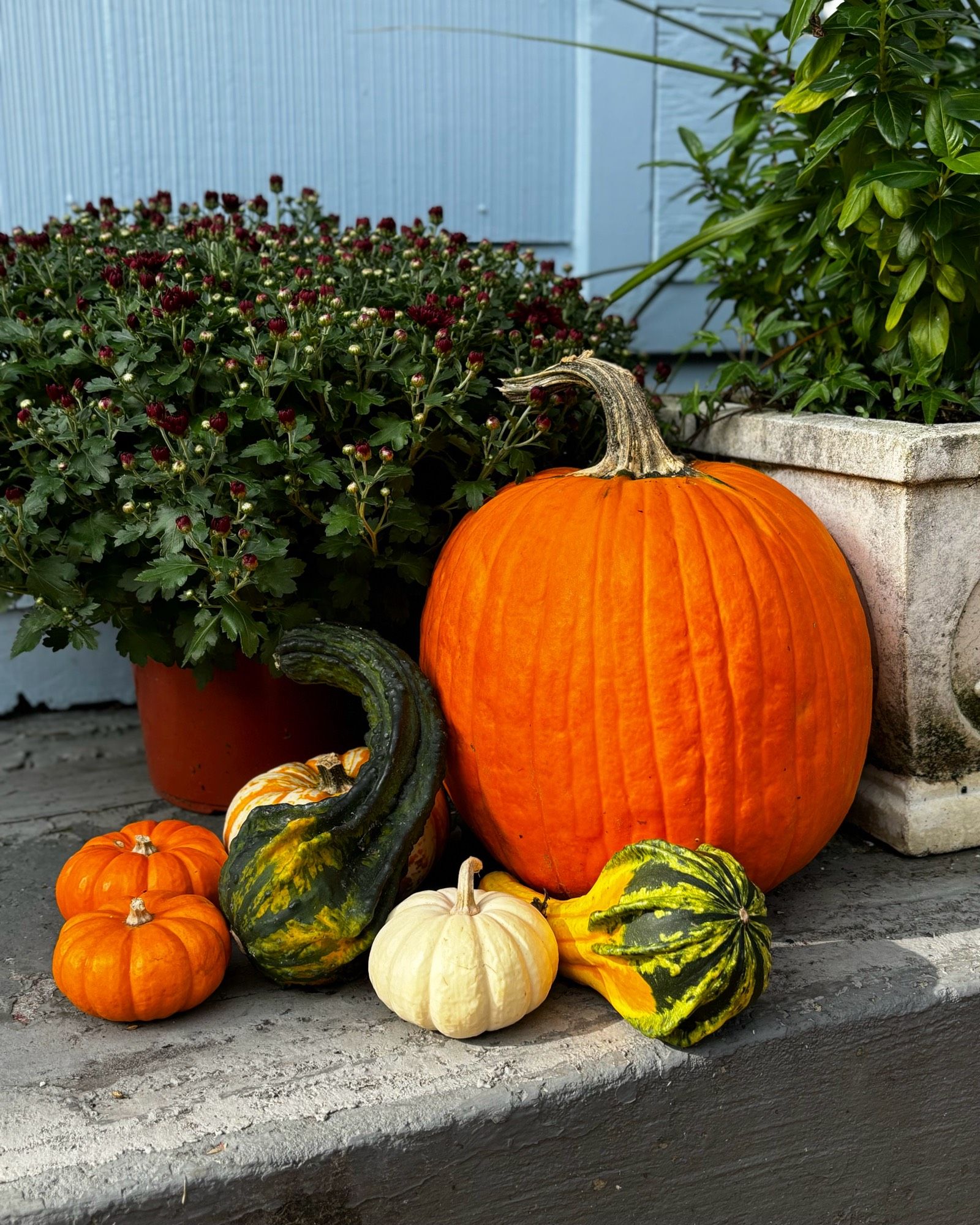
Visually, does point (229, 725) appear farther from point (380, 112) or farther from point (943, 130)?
point (380, 112)

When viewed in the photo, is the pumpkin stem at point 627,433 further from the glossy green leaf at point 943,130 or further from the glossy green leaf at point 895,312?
the glossy green leaf at point 943,130

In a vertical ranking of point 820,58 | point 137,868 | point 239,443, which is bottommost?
point 137,868

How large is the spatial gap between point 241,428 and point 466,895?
2.87 feet

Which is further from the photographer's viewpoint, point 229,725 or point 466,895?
point 229,725

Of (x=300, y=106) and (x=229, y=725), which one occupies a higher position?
(x=300, y=106)

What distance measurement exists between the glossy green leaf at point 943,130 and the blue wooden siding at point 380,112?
1.25 meters

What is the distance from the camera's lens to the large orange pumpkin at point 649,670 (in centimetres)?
161

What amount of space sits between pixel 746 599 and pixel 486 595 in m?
0.40

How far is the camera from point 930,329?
6.49 feet

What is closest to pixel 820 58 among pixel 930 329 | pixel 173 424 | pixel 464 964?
pixel 930 329

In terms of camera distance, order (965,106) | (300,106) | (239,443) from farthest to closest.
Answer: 1. (300,106)
2. (239,443)
3. (965,106)

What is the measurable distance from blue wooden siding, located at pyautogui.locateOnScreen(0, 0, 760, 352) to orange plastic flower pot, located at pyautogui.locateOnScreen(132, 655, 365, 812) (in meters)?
1.43

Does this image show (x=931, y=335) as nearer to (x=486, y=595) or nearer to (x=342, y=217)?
(x=486, y=595)

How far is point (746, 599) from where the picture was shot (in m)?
1.62
